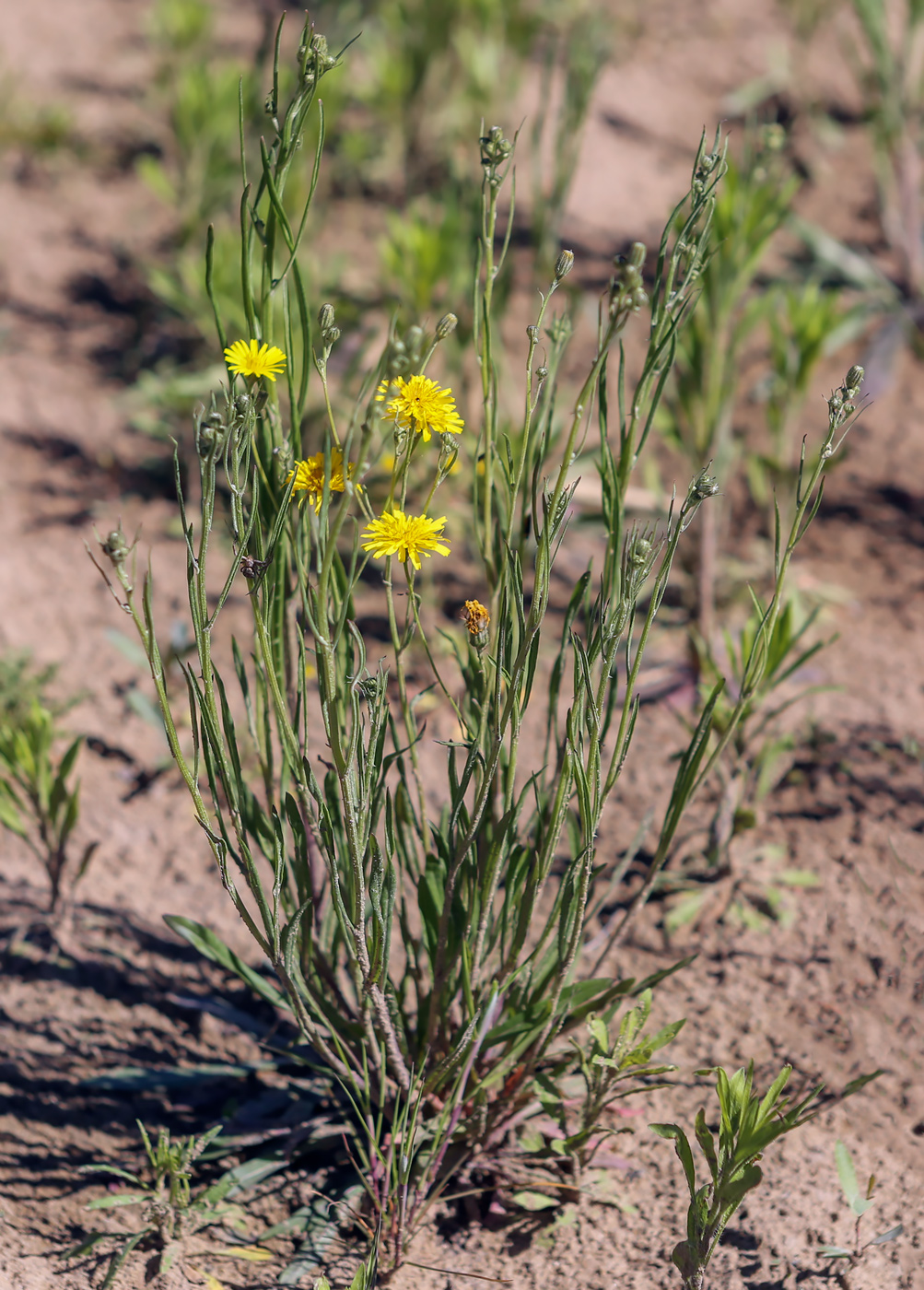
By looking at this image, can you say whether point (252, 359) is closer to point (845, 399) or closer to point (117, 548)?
point (117, 548)

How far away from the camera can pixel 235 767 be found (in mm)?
1346

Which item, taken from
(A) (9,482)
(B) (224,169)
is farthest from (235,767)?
(B) (224,169)

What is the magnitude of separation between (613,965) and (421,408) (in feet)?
3.62

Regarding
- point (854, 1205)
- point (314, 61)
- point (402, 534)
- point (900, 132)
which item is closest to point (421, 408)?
point (402, 534)

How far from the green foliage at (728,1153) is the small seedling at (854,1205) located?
20 centimetres

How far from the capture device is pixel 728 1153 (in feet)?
4.26

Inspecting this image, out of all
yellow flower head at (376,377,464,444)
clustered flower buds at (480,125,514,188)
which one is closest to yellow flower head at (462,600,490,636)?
yellow flower head at (376,377,464,444)

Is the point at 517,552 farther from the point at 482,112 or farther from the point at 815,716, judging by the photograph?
the point at 482,112

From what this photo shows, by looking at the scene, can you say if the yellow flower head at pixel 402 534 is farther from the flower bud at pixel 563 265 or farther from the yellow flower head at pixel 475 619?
the flower bud at pixel 563 265

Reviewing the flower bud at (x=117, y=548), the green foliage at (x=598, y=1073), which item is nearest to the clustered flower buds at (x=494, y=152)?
the flower bud at (x=117, y=548)

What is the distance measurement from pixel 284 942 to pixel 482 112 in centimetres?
307

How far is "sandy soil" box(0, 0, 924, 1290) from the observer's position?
4.98 ft

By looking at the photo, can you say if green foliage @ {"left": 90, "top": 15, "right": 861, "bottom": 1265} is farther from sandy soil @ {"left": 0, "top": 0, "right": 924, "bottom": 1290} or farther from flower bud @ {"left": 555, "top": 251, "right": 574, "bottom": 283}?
sandy soil @ {"left": 0, "top": 0, "right": 924, "bottom": 1290}

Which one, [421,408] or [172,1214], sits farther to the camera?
[172,1214]
